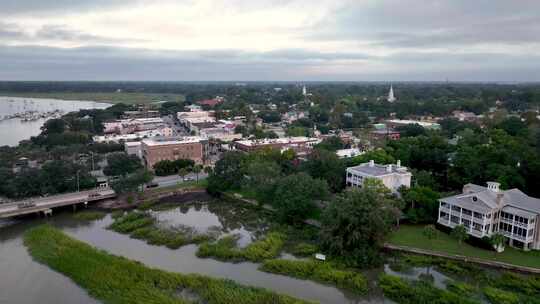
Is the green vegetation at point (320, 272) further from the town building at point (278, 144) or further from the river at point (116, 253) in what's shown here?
the town building at point (278, 144)

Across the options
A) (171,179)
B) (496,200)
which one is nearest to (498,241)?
(496,200)

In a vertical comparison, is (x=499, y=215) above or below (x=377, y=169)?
below

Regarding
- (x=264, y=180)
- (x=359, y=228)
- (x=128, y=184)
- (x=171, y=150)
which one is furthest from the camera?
(x=171, y=150)

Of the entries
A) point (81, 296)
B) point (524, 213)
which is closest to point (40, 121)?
point (81, 296)

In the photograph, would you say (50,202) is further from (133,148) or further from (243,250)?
(133,148)

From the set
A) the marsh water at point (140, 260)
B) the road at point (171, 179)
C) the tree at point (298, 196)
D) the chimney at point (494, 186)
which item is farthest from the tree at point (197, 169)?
the chimney at point (494, 186)

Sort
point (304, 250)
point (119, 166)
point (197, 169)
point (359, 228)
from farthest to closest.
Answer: point (197, 169) < point (119, 166) < point (304, 250) < point (359, 228)

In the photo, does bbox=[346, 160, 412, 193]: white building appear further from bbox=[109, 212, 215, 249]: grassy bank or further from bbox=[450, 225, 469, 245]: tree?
bbox=[109, 212, 215, 249]: grassy bank

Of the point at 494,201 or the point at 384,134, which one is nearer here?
the point at 494,201
